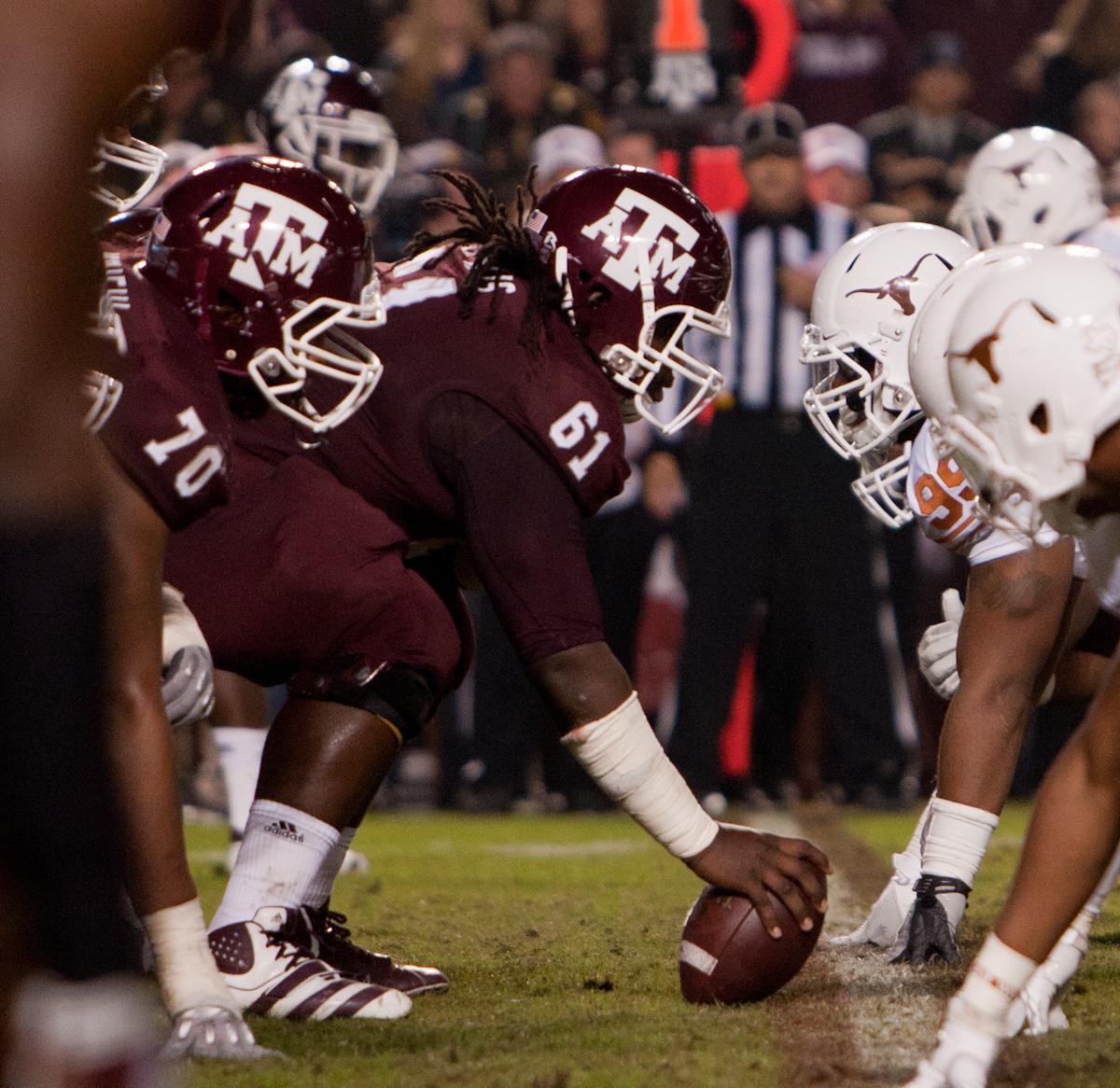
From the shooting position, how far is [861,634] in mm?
6207

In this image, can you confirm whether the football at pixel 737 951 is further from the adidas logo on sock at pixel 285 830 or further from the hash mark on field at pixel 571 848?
the hash mark on field at pixel 571 848

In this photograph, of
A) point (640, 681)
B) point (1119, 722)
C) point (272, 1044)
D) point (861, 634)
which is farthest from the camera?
point (640, 681)

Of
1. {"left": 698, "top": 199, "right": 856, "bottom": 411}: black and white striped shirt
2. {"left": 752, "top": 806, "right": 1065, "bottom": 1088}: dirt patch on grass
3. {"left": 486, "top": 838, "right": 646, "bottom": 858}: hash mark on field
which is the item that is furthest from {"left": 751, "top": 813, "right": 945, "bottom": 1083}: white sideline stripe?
{"left": 698, "top": 199, "right": 856, "bottom": 411}: black and white striped shirt

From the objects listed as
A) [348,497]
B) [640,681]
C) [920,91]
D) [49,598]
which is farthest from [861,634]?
[49,598]

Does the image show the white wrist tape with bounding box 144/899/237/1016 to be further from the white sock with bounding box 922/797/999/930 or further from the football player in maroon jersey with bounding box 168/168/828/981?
the white sock with bounding box 922/797/999/930

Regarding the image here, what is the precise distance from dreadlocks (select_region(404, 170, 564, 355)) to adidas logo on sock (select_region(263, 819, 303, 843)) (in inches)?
33.7

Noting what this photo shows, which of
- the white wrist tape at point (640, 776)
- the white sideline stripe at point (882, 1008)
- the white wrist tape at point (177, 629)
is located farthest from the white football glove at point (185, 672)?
the white sideline stripe at point (882, 1008)

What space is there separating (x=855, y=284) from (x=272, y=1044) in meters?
1.75

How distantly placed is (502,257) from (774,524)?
312cm

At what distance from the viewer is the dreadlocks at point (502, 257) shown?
10.4 feet

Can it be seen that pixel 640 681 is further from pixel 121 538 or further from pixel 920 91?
pixel 121 538

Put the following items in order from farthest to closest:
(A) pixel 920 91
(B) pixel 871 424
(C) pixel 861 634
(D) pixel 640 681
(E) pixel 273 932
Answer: (A) pixel 920 91
(D) pixel 640 681
(C) pixel 861 634
(B) pixel 871 424
(E) pixel 273 932

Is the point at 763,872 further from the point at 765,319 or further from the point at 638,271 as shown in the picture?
the point at 765,319

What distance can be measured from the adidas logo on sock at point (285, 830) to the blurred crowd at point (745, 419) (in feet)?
10.2
